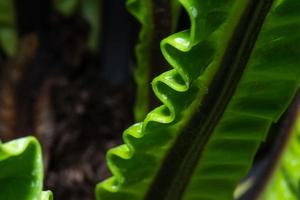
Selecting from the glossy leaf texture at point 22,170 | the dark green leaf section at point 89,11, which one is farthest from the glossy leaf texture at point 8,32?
the glossy leaf texture at point 22,170

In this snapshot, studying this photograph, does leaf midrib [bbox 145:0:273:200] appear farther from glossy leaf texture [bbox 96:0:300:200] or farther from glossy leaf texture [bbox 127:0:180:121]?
glossy leaf texture [bbox 127:0:180:121]

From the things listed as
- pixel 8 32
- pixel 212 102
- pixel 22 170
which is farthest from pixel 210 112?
pixel 8 32

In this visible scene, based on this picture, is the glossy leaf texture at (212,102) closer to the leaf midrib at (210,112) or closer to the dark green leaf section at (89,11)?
the leaf midrib at (210,112)

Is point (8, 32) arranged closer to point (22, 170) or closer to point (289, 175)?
point (289, 175)

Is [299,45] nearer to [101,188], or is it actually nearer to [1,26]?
[101,188]

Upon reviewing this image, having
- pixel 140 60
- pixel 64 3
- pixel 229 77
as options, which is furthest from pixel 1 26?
pixel 229 77
